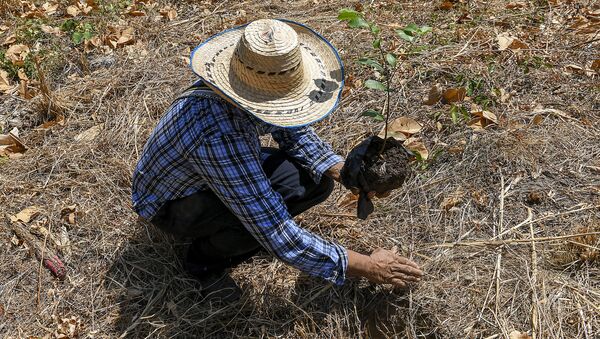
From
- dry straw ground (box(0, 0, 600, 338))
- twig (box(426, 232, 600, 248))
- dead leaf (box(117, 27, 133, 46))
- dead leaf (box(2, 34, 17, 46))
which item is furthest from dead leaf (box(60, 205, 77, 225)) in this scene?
dead leaf (box(2, 34, 17, 46))

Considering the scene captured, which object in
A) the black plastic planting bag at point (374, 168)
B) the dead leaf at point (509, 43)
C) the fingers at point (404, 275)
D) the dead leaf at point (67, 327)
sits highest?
the black plastic planting bag at point (374, 168)

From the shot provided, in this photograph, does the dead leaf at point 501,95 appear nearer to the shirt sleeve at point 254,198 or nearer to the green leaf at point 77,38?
the shirt sleeve at point 254,198

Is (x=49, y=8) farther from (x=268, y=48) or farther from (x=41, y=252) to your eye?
(x=268, y=48)

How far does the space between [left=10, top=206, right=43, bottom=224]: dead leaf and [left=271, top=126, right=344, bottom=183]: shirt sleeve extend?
1.11 metres

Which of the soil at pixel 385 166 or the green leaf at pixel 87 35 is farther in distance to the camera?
the green leaf at pixel 87 35

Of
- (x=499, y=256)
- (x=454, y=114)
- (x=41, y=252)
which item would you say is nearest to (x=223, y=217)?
(x=41, y=252)

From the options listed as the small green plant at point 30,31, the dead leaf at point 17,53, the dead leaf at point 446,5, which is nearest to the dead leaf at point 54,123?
the dead leaf at point 17,53

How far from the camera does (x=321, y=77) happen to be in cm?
180

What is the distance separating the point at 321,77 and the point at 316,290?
784 millimetres

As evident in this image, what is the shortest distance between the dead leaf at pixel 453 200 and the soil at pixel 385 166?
1.51ft

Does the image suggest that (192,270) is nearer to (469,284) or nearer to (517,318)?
(469,284)

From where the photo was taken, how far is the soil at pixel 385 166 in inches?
71.7

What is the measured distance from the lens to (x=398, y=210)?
7.58 ft

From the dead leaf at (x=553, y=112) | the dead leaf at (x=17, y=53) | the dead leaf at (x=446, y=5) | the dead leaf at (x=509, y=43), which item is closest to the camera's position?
the dead leaf at (x=553, y=112)
